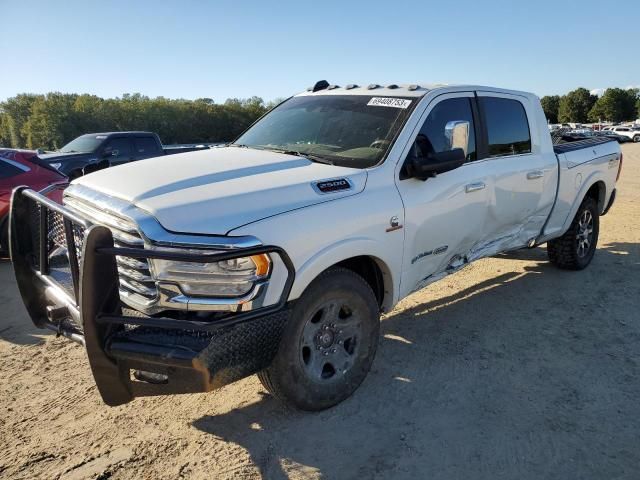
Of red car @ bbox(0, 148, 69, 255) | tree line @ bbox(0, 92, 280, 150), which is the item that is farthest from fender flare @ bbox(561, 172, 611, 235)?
tree line @ bbox(0, 92, 280, 150)

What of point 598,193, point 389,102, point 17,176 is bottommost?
point 598,193

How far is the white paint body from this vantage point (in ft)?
9.02

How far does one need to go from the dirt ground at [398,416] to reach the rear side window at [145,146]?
9030 mm

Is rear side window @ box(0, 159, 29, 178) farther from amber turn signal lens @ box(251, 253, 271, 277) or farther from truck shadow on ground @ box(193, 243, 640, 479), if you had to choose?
amber turn signal lens @ box(251, 253, 271, 277)

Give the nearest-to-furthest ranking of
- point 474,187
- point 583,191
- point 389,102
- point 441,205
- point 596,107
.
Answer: point 441,205 < point 389,102 < point 474,187 < point 583,191 < point 596,107

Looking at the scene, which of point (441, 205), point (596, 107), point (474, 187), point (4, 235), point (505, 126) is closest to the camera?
point (441, 205)

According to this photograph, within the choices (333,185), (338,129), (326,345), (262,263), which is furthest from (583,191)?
(262,263)

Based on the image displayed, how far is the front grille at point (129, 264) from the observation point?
8.55 feet

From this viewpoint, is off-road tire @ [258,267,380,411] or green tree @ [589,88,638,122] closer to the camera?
off-road tire @ [258,267,380,411]

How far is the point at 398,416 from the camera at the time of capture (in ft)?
10.6

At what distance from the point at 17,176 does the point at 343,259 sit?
583 centimetres

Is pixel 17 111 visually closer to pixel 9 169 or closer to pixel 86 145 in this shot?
pixel 86 145

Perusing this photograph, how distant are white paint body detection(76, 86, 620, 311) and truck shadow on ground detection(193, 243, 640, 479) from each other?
2.07ft

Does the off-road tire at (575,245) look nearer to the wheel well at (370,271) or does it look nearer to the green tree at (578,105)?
the wheel well at (370,271)
